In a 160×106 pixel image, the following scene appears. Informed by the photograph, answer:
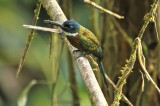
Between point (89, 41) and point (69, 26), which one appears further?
point (89, 41)

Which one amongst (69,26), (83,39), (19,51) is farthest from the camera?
(19,51)

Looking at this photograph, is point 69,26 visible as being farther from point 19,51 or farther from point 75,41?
point 19,51

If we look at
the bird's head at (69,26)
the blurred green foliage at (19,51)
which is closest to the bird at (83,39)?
the bird's head at (69,26)

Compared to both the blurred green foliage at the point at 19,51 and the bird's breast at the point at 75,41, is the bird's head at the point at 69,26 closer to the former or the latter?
the bird's breast at the point at 75,41

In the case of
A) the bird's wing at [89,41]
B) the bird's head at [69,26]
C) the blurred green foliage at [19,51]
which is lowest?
the blurred green foliage at [19,51]

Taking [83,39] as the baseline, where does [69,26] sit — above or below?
above

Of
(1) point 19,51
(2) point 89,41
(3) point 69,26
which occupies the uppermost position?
(3) point 69,26

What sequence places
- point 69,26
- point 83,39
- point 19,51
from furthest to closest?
1. point 19,51
2. point 83,39
3. point 69,26

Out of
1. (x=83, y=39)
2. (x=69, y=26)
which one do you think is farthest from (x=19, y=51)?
(x=69, y=26)

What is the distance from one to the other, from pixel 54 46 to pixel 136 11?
0.62 m

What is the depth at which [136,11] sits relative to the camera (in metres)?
2.46

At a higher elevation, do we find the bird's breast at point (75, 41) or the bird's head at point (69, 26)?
the bird's head at point (69, 26)

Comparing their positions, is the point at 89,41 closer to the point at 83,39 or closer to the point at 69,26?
the point at 83,39

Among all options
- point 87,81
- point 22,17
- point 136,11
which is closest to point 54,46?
point 136,11
